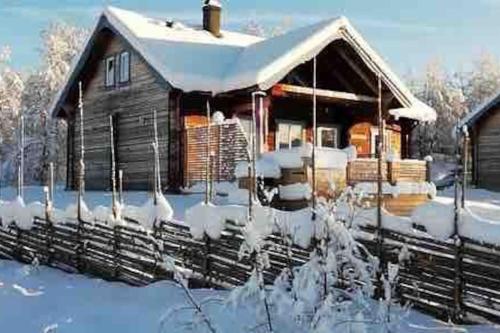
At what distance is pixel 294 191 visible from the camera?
14945 mm

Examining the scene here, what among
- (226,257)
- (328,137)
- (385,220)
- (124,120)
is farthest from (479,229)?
(124,120)

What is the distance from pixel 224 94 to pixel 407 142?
904 centimetres

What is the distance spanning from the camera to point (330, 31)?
67.6 feet

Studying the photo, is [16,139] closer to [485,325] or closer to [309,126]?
[309,126]

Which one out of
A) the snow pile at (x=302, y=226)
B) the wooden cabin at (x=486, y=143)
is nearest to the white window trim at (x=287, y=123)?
the wooden cabin at (x=486, y=143)

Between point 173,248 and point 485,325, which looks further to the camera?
point 173,248

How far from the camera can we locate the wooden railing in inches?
676

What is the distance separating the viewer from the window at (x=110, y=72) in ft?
83.5

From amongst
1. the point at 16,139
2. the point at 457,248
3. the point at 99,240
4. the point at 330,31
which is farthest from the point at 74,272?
the point at 16,139

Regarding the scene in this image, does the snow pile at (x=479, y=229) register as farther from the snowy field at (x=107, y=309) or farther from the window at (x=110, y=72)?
the window at (x=110, y=72)

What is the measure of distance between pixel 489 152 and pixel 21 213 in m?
20.0

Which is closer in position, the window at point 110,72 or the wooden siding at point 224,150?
the wooden siding at point 224,150

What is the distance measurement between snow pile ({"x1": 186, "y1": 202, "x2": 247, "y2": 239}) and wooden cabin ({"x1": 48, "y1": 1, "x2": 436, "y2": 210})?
824 cm

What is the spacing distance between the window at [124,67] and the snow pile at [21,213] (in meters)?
10.1
